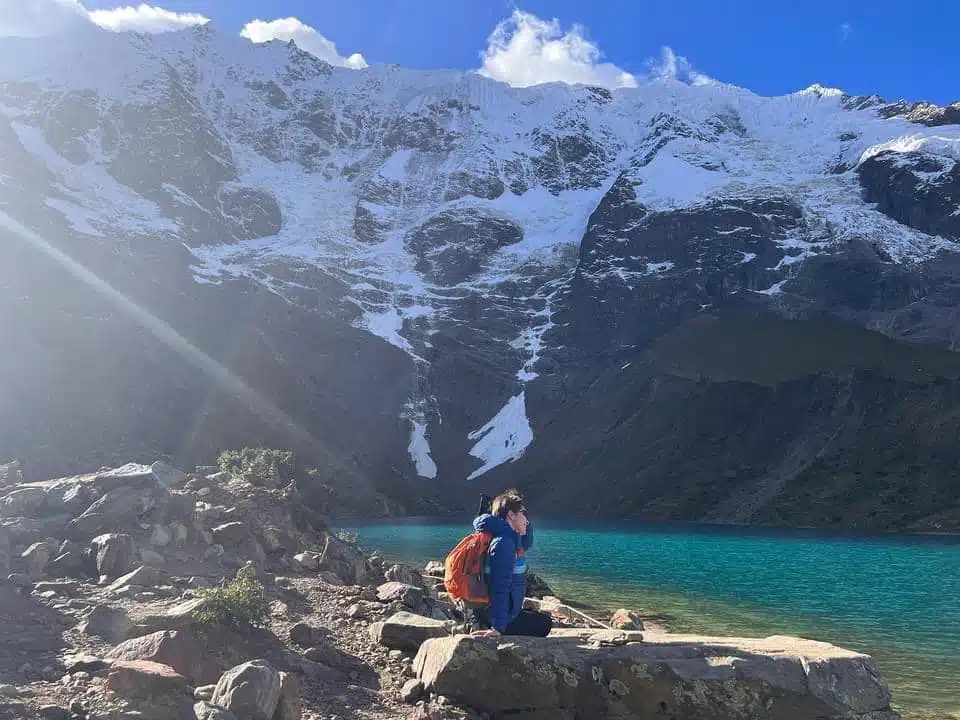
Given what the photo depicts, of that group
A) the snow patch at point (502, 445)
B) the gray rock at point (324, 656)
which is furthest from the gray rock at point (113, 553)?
the snow patch at point (502, 445)

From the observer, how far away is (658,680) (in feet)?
32.1

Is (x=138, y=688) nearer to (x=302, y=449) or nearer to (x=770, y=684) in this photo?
(x=770, y=684)

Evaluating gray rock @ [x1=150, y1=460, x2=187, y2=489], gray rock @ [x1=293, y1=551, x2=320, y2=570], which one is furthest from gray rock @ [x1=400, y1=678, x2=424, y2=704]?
gray rock @ [x1=150, y1=460, x2=187, y2=489]

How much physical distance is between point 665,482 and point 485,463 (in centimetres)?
6531

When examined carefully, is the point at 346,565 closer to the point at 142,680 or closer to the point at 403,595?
the point at 403,595

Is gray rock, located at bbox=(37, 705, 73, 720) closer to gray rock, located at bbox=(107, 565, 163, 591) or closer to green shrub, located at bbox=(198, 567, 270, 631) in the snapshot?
green shrub, located at bbox=(198, 567, 270, 631)

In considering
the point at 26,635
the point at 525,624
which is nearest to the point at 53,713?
the point at 26,635

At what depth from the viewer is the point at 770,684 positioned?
31.1ft

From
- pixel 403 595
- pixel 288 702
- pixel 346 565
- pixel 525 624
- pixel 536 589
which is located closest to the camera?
pixel 288 702

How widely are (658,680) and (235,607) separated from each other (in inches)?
262

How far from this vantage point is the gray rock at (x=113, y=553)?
553 inches

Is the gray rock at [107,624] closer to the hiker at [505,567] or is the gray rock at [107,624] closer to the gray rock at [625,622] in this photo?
the hiker at [505,567]

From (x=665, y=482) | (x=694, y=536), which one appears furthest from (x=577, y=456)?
(x=694, y=536)

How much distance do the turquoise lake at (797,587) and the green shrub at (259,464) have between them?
11.8 meters
